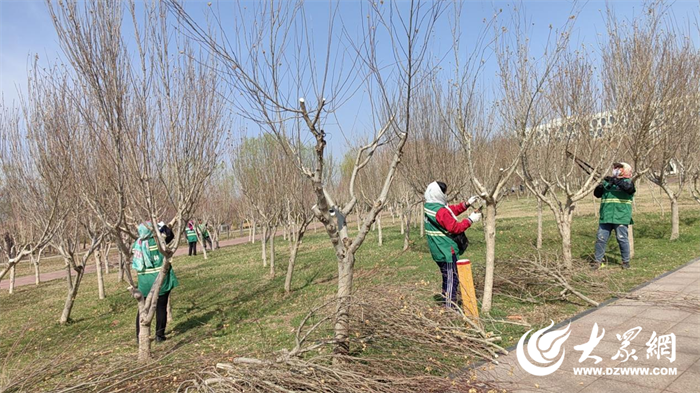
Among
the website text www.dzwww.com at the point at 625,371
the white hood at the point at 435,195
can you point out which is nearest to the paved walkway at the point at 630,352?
the website text www.dzwww.com at the point at 625,371

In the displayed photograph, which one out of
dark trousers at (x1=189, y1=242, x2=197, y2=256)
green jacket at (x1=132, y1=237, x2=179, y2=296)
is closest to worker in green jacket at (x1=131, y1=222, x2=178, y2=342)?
green jacket at (x1=132, y1=237, x2=179, y2=296)

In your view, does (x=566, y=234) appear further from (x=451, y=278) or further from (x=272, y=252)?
(x=272, y=252)

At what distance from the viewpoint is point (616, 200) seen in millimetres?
8180

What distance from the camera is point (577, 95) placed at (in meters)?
8.24

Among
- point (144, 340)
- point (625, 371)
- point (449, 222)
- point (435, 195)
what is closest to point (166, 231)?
point (144, 340)

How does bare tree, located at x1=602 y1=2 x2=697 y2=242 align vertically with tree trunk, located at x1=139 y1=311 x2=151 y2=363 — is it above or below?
above

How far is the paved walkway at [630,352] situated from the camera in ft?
11.7

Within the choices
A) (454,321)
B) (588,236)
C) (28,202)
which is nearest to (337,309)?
→ (454,321)

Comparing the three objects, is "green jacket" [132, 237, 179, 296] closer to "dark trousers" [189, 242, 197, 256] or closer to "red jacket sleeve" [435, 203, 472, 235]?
"red jacket sleeve" [435, 203, 472, 235]

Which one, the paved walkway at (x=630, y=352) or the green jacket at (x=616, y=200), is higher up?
the green jacket at (x=616, y=200)

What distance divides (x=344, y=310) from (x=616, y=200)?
6547 mm

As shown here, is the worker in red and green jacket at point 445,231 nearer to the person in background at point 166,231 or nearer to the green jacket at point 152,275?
the person in background at point 166,231

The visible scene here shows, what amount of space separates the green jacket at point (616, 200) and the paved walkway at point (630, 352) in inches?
79.6

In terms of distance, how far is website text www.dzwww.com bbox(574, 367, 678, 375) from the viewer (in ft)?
12.2
